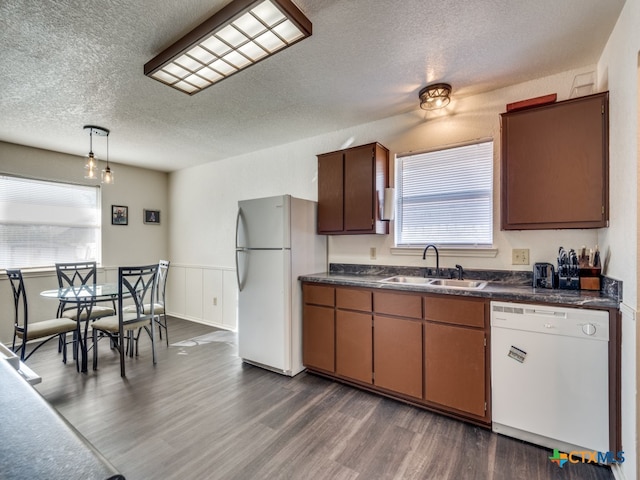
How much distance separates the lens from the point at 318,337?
111 inches

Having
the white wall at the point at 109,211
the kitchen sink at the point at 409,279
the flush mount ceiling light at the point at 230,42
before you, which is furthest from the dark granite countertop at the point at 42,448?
the white wall at the point at 109,211

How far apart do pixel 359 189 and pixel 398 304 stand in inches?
45.2

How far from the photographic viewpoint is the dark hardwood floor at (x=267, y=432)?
167cm

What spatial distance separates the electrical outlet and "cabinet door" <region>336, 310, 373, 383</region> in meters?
1.24

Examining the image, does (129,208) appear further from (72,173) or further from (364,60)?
(364,60)

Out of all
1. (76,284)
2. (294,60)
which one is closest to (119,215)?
(76,284)

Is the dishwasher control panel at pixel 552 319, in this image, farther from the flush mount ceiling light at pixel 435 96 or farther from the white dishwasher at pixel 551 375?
the flush mount ceiling light at pixel 435 96

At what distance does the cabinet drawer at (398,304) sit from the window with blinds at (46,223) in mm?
4249

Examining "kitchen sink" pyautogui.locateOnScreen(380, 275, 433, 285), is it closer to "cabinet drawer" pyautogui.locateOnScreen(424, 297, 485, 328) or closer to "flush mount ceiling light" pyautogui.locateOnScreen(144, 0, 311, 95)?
"cabinet drawer" pyautogui.locateOnScreen(424, 297, 485, 328)

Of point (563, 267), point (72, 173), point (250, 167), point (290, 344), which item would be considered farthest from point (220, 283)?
point (563, 267)

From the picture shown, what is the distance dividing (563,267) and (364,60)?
6.41 ft

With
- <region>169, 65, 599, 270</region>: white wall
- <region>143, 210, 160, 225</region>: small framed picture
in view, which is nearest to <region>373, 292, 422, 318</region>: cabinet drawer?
<region>169, 65, 599, 270</region>: white wall

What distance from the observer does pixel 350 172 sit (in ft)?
9.59

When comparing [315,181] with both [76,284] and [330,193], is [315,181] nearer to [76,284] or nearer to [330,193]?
[330,193]
